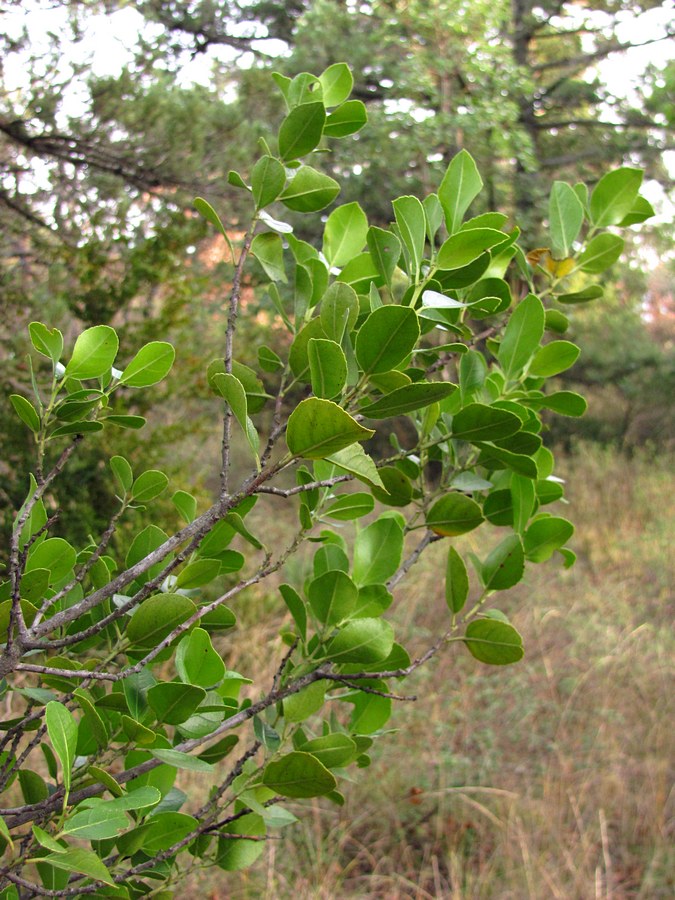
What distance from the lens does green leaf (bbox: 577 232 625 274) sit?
28.5 inches

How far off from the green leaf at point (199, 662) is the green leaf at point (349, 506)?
16cm

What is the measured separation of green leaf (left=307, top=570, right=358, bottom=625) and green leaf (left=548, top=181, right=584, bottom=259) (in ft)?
1.17

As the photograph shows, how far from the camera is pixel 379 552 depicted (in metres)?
0.64

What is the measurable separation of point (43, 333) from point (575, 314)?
24.1 feet

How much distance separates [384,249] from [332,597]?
25 centimetres

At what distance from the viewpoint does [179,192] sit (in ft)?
13.7

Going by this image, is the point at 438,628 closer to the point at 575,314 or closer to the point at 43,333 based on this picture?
the point at 43,333

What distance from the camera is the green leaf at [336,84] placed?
2.07 feet

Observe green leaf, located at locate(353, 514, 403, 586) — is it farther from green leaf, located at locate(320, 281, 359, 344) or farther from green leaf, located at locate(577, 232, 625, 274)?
green leaf, located at locate(577, 232, 625, 274)

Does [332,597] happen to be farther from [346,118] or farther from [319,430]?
[346,118]

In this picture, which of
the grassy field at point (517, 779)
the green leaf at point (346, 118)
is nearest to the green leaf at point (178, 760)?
the green leaf at point (346, 118)

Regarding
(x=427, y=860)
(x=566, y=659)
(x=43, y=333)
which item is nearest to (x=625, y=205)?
(x=43, y=333)

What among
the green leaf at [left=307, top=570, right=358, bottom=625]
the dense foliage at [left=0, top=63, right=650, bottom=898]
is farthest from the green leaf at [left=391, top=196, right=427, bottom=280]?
the green leaf at [left=307, top=570, right=358, bottom=625]

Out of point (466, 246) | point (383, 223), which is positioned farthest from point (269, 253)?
point (383, 223)
